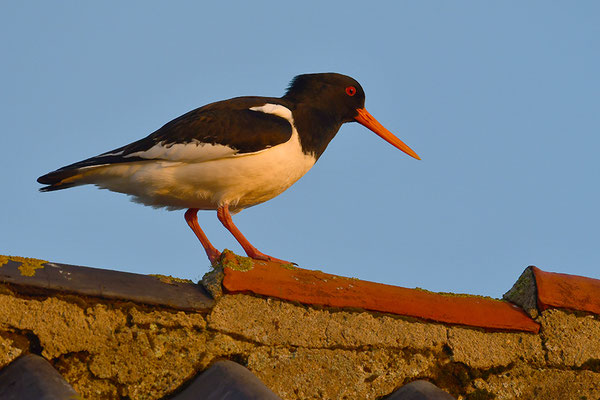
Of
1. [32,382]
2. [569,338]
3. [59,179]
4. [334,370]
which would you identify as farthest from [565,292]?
[59,179]

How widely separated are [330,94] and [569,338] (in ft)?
10.8

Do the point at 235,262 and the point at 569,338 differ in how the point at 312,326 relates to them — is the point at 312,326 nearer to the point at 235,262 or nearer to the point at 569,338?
the point at 235,262

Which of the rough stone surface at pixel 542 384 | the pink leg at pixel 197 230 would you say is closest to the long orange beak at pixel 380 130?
the pink leg at pixel 197 230

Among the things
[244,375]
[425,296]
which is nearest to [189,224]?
[425,296]

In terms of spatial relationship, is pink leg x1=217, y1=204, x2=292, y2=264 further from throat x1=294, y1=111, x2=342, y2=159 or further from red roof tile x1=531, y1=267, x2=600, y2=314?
red roof tile x1=531, y1=267, x2=600, y2=314

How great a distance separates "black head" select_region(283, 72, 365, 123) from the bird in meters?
0.34

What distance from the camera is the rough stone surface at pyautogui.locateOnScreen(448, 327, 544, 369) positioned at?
3.40 metres

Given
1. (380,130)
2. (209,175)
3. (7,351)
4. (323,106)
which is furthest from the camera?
(380,130)

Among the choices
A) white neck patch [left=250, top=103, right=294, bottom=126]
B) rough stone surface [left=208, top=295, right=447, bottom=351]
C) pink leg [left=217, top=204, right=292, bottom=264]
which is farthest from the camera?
white neck patch [left=250, top=103, right=294, bottom=126]

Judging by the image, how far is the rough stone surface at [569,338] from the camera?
138 inches

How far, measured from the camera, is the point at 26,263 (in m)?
2.84

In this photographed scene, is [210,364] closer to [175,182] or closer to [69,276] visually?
[69,276]

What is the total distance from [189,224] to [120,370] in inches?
124

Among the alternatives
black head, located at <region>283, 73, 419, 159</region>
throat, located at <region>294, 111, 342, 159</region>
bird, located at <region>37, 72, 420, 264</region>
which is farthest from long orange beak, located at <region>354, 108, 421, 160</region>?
bird, located at <region>37, 72, 420, 264</region>
